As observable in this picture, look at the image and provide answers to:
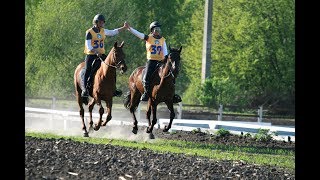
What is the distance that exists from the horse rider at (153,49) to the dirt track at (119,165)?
569 cm

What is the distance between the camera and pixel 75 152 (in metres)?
18.6

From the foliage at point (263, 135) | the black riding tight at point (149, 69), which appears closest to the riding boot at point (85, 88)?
the black riding tight at point (149, 69)

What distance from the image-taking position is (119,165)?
16625 mm

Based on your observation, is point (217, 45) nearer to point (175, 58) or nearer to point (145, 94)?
point (145, 94)

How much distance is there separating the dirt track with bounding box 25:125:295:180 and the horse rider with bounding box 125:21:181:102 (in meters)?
5.69

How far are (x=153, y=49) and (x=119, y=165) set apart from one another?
31.7 feet

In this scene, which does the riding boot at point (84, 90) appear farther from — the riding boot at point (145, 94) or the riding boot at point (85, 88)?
the riding boot at point (145, 94)

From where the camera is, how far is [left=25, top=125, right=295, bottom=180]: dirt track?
50.2 feet

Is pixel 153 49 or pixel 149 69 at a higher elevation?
pixel 153 49

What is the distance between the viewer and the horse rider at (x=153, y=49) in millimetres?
25750

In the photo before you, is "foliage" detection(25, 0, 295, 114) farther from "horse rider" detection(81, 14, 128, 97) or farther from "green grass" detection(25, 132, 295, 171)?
"green grass" detection(25, 132, 295, 171)

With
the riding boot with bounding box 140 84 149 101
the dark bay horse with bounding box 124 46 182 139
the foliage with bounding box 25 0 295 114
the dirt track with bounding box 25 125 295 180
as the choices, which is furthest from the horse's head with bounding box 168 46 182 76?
the foliage with bounding box 25 0 295 114

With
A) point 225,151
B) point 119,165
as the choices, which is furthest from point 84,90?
point 119,165

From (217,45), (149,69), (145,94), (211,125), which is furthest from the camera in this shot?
(217,45)
